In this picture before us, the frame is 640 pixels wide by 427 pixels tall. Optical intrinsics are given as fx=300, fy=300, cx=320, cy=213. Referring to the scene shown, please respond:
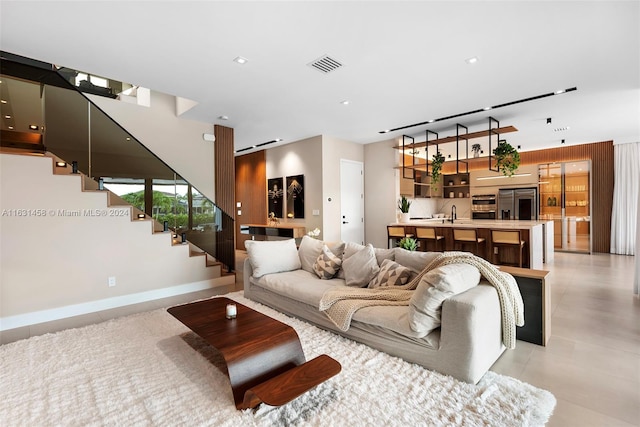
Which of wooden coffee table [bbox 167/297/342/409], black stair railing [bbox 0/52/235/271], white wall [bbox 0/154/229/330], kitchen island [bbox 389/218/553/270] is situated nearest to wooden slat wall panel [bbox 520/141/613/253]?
kitchen island [bbox 389/218/553/270]

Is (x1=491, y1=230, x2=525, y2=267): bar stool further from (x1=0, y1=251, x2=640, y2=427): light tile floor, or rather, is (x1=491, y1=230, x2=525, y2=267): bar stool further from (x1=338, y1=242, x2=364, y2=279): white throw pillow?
(x1=338, y1=242, x2=364, y2=279): white throw pillow

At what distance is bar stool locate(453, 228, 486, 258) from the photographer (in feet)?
18.1

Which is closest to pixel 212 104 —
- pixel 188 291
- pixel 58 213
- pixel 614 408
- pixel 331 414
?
pixel 58 213

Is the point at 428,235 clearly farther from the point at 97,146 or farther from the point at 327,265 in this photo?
the point at 97,146

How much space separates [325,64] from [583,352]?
3651 mm

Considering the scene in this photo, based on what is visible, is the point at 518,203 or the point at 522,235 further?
the point at 518,203

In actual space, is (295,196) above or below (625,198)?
above

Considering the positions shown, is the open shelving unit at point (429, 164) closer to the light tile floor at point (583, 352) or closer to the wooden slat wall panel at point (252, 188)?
the light tile floor at point (583, 352)

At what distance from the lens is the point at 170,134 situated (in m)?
5.18

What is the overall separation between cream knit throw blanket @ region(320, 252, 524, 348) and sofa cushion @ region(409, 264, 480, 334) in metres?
→ 0.34

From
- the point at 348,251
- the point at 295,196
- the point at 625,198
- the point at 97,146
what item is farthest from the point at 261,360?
the point at 625,198

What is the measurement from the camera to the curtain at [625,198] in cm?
714

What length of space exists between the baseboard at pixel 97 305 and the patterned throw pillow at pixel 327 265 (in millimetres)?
2275

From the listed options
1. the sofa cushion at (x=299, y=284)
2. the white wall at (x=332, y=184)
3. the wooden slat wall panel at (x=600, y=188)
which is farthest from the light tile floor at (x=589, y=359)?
the wooden slat wall panel at (x=600, y=188)
